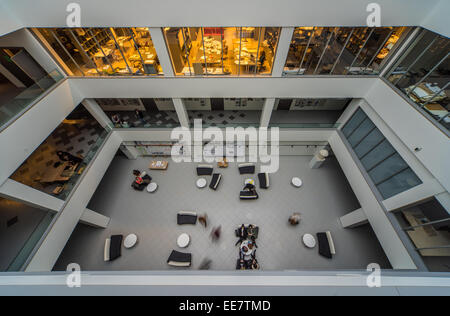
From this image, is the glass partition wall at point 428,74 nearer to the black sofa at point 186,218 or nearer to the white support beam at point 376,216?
the white support beam at point 376,216

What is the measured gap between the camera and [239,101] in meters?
11.3

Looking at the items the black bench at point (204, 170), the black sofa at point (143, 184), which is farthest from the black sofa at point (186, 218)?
the black sofa at point (143, 184)

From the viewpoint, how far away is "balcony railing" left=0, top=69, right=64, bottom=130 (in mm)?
5426

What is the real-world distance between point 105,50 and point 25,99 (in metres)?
3.49

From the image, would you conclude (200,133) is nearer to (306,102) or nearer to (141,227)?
(141,227)

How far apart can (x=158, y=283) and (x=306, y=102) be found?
12019 mm

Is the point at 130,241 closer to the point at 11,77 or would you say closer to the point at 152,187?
the point at 152,187

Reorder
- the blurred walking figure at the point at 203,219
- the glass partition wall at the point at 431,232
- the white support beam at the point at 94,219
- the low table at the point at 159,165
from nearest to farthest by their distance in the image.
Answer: the glass partition wall at the point at 431,232 < the white support beam at the point at 94,219 < the blurred walking figure at the point at 203,219 < the low table at the point at 159,165

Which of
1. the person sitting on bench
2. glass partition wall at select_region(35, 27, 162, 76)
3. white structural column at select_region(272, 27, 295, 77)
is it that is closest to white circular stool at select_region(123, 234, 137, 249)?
the person sitting on bench

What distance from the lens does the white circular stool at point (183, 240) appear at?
7975mm

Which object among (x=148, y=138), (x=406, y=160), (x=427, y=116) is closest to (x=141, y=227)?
(x=148, y=138)

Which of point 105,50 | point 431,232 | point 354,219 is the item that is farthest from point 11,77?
point 431,232

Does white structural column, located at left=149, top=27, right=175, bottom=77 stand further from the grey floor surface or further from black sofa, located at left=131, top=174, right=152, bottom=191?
black sofa, located at left=131, top=174, right=152, bottom=191

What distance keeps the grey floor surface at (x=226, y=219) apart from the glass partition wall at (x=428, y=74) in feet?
18.1
